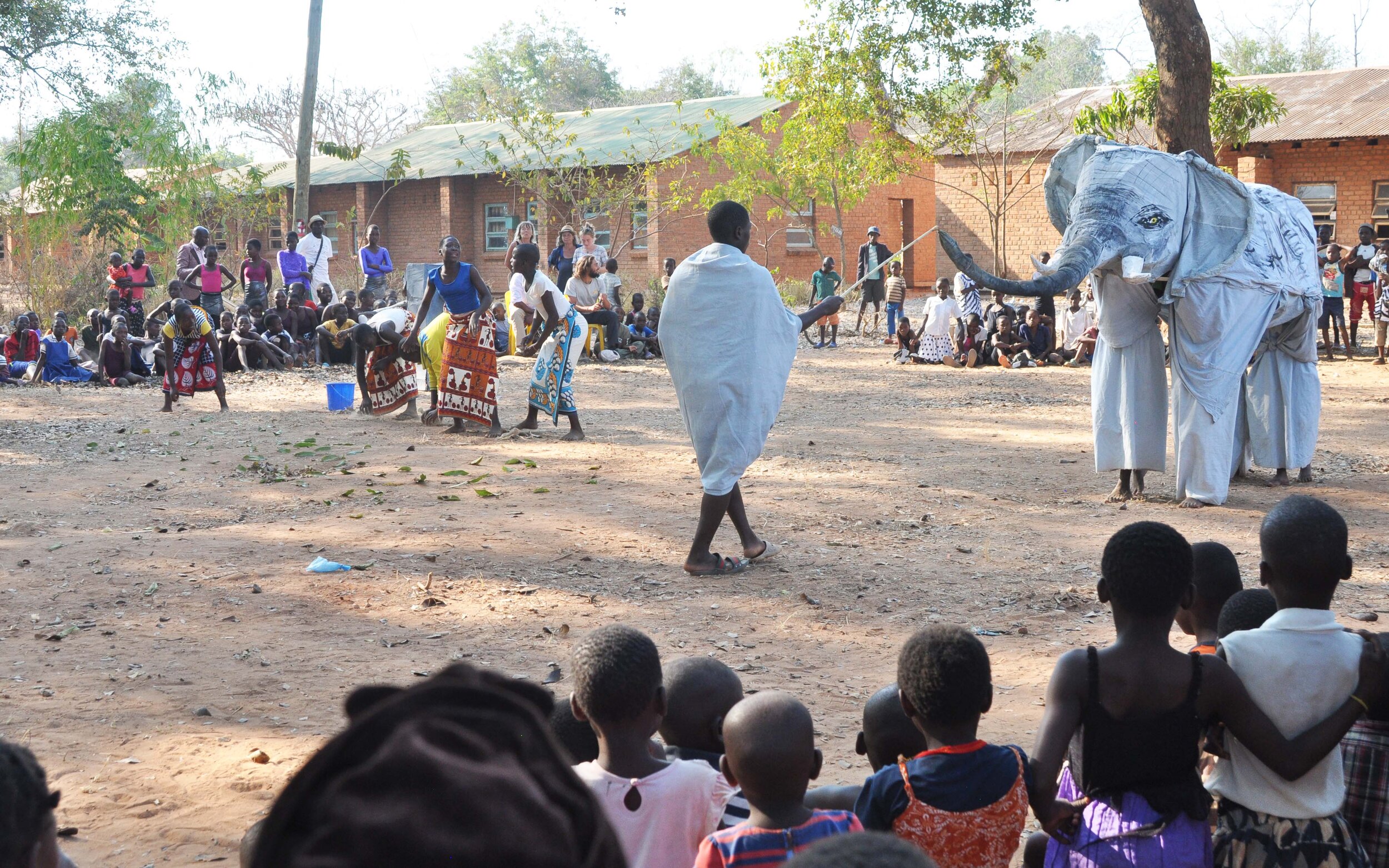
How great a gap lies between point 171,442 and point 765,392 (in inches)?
260

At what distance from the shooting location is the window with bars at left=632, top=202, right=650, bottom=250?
26.9 metres

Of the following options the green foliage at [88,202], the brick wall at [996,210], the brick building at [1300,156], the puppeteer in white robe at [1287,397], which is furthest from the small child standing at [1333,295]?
the green foliage at [88,202]

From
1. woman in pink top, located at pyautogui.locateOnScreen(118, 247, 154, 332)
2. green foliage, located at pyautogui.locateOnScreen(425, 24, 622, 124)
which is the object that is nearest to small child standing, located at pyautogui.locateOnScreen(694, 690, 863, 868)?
woman in pink top, located at pyautogui.locateOnScreen(118, 247, 154, 332)

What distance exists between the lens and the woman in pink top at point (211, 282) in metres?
17.2

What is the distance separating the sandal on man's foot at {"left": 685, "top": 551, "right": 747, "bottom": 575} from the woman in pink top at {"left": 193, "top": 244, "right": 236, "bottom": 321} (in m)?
12.6

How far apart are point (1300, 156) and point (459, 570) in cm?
2117

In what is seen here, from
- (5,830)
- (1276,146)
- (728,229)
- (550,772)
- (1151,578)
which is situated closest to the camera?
(550,772)

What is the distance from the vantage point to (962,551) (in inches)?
267

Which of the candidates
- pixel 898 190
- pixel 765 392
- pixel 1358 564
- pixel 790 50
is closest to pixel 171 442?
pixel 765 392

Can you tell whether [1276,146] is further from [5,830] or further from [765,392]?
[5,830]

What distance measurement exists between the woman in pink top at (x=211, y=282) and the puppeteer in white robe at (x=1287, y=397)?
1322cm

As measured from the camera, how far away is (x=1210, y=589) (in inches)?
136

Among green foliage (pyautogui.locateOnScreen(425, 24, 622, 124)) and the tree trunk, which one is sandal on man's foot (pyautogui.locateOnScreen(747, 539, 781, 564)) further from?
green foliage (pyautogui.locateOnScreen(425, 24, 622, 124))

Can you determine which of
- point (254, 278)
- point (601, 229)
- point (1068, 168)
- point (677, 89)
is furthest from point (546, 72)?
point (1068, 168)
